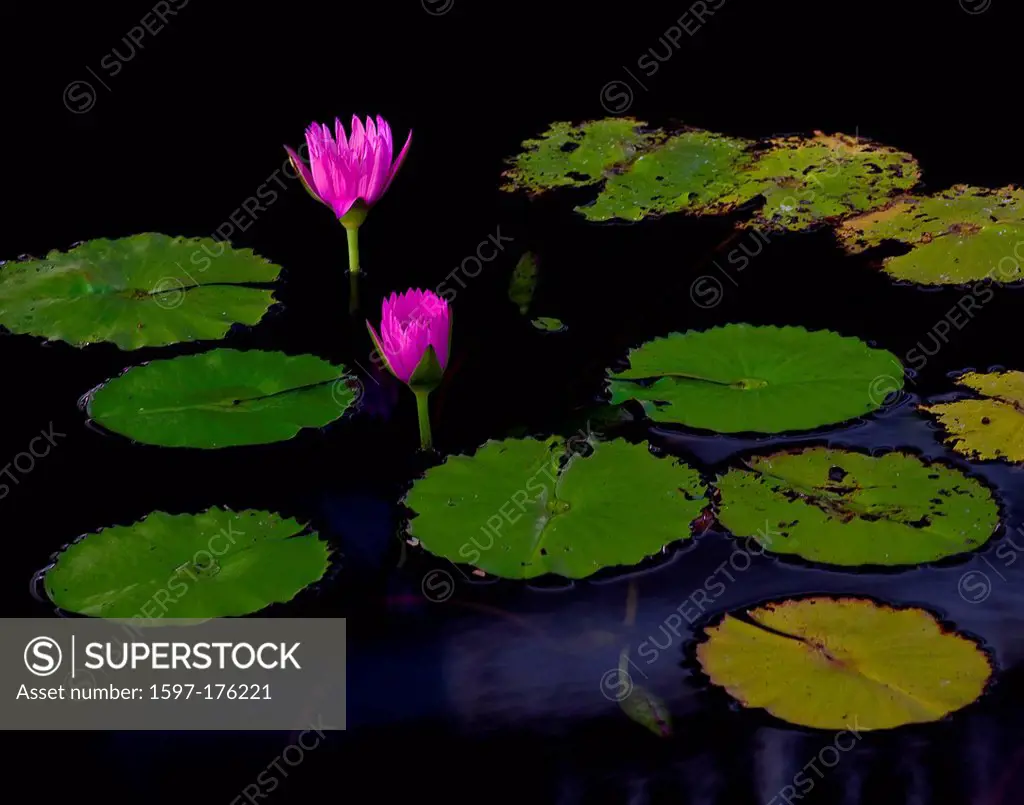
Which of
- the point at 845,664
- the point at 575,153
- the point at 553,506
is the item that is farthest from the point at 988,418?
the point at 575,153

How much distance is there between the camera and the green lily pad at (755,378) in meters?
2.57

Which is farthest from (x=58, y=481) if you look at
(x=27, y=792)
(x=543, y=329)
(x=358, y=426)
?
(x=543, y=329)

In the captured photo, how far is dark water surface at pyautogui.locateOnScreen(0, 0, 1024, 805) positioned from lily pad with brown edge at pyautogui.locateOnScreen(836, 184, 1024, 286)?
0.10 m

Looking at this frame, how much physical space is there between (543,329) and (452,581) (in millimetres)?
1073

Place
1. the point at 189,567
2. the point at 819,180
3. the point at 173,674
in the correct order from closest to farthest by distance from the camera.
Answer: the point at 173,674, the point at 189,567, the point at 819,180

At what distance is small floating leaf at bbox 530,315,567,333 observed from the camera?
310 cm

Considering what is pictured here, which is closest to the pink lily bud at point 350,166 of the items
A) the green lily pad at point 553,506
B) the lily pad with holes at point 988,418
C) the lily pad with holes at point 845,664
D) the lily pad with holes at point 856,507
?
the green lily pad at point 553,506

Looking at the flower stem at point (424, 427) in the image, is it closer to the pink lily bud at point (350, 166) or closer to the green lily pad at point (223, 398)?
the green lily pad at point (223, 398)

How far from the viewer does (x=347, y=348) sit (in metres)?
3.03

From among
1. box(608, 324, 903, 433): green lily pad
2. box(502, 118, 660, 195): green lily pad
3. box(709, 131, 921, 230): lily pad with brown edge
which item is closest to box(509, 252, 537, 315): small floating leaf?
box(608, 324, 903, 433): green lily pad

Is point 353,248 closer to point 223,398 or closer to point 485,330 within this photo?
point 485,330

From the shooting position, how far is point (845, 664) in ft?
6.29

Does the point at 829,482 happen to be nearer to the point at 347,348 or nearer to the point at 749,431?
the point at 749,431

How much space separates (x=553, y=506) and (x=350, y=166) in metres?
1.30
